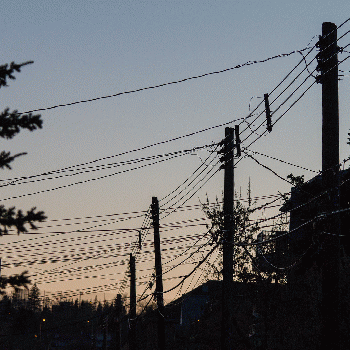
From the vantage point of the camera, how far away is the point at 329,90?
12609mm

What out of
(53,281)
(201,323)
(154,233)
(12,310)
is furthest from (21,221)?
(201,323)

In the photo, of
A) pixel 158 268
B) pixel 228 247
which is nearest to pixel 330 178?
pixel 228 247

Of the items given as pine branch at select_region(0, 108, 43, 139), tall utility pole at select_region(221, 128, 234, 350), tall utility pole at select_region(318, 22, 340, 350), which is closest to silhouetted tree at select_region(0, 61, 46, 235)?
A: pine branch at select_region(0, 108, 43, 139)

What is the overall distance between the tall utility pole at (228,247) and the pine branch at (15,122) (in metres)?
9.05

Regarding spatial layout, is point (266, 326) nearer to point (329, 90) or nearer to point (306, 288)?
point (306, 288)

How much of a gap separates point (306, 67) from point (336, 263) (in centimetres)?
453

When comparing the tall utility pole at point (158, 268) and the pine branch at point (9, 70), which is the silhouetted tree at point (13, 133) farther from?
the tall utility pole at point (158, 268)

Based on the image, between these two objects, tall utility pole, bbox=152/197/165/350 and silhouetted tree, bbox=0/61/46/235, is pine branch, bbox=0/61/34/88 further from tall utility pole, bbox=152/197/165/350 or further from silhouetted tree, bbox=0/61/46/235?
tall utility pole, bbox=152/197/165/350

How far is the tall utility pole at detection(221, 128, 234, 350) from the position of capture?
17.3 metres

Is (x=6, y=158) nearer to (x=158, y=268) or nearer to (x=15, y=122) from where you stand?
(x=15, y=122)

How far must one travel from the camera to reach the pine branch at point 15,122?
983cm

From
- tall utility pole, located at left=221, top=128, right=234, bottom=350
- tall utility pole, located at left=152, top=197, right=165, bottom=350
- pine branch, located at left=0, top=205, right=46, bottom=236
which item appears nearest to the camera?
pine branch, located at left=0, top=205, right=46, bottom=236

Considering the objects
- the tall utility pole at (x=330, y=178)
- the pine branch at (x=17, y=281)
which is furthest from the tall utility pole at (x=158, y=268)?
the pine branch at (x=17, y=281)

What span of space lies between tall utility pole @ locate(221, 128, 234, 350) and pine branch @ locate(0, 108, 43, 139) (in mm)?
9054
